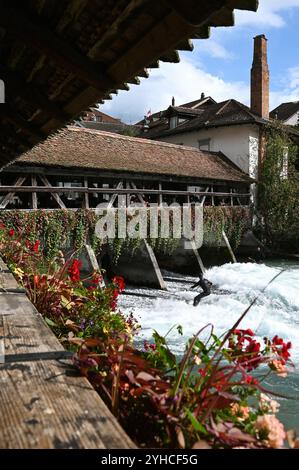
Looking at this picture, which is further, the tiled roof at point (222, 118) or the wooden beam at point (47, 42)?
the tiled roof at point (222, 118)

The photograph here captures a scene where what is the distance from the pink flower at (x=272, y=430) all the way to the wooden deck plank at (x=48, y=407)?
391mm

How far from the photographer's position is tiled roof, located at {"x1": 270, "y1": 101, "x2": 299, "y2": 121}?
3412 centimetres

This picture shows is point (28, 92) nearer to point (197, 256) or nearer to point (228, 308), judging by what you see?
point (228, 308)

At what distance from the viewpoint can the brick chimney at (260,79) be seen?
21094mm

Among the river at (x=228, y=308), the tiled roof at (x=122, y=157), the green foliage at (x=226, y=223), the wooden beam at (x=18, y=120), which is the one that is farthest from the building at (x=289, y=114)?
the wooden beam at (x=18, y=120)

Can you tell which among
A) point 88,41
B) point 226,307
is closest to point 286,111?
point 226,307

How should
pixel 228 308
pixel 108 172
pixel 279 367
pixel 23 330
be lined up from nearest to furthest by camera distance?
pixel 279 367, pixel 23 330, pixel 228 308, pixel 108 172

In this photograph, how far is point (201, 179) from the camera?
16312 millimetres

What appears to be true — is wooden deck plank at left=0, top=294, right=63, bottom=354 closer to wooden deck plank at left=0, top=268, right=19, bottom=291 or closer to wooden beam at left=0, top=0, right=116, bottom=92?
wooden deck plank at left=0, top=268, right=19, bottom=291

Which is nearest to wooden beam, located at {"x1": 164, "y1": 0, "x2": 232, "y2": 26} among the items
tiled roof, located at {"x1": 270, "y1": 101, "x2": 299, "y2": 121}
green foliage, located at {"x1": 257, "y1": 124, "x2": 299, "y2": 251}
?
green foliage, located at {"x1": 257, "y1": 124, "x2": 299, "y2": 251}

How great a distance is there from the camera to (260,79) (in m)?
21.5

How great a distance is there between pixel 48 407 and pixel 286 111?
3806 centimetres

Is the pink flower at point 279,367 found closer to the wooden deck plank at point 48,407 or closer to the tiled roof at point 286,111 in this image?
the wooden deck plank at point 48,407
